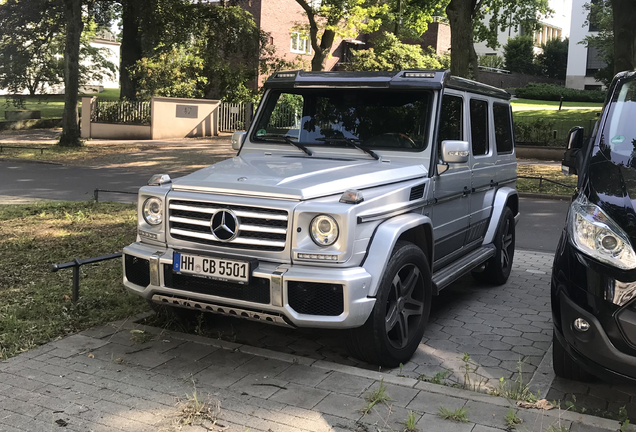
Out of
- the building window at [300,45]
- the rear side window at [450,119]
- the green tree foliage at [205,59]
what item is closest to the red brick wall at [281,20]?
the building window at [300,45]

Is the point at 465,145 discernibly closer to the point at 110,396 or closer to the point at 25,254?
the point at 110,396

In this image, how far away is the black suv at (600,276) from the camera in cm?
355

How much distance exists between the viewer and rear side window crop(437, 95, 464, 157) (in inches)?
221

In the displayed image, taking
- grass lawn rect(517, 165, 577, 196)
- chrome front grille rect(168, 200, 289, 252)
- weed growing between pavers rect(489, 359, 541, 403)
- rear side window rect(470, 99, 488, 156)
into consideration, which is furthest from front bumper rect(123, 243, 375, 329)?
grass lawn rect(517, 165, 577, 196)

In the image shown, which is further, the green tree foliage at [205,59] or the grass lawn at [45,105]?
the grass lawn at [45,105]

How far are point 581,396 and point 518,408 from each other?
0.63 m

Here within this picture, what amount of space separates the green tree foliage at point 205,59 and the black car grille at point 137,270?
26516 mm

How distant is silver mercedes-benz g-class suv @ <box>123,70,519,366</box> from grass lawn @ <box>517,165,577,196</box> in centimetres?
1004

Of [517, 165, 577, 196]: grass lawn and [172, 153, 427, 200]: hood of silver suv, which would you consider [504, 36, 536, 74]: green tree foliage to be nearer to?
[517, 165, 577, 196]: grass lawn

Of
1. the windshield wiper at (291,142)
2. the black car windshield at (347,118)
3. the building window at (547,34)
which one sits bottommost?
the windshield wiper at (291,142)

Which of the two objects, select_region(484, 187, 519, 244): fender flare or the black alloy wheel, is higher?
select_region(484, 187, 519, 244): fender flare

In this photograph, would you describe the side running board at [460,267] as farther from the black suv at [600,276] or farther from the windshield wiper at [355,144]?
the black suv at [600,276]

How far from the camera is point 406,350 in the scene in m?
Result: 4.77

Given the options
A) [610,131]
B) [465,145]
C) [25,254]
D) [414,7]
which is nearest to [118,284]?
[25,254]
